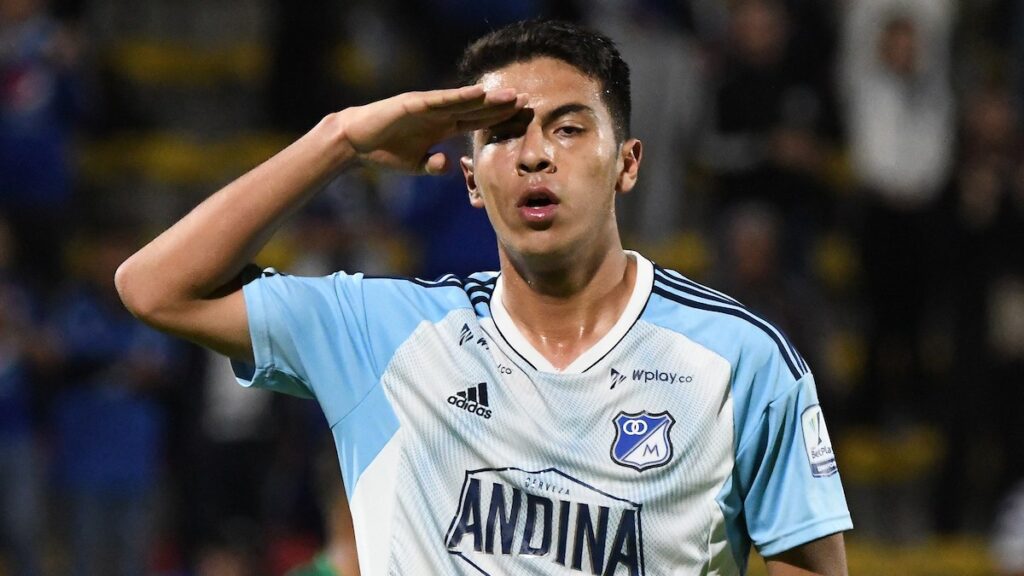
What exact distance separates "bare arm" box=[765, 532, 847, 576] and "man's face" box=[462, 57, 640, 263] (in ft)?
2.49

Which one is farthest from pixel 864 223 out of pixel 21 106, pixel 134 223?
pixel 21 106

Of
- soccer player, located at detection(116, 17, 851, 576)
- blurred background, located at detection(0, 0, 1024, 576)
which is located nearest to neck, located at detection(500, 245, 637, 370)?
soccer player, located at detection(116, 17, 851, 576)

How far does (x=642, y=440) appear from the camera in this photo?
11.1 feet

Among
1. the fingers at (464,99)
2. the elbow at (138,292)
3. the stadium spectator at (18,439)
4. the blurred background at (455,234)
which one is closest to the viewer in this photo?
the fingers at (464,99)

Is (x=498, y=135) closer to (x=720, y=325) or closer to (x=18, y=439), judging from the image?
(x=720, y=325)

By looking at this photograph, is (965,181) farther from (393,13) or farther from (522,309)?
(522,309)

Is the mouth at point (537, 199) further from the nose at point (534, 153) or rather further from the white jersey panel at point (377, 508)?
the white jersey panel at point (377, 508)

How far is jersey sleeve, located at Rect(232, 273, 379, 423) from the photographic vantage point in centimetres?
345

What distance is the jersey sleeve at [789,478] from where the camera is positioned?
132 inches

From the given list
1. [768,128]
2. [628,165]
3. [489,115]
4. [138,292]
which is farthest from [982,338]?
[138,292]

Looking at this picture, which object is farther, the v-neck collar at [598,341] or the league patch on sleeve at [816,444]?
the v-neck collar at [598,341]

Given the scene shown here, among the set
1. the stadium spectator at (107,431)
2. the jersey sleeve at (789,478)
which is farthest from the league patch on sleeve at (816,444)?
the stadium spectator at (107,431)

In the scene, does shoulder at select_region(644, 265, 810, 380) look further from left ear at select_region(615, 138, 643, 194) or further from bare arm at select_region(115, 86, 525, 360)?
bare arm at select_region(115, 86, 525, 360)

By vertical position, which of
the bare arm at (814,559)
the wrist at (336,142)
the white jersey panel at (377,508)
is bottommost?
the bare arm at (814,559)
